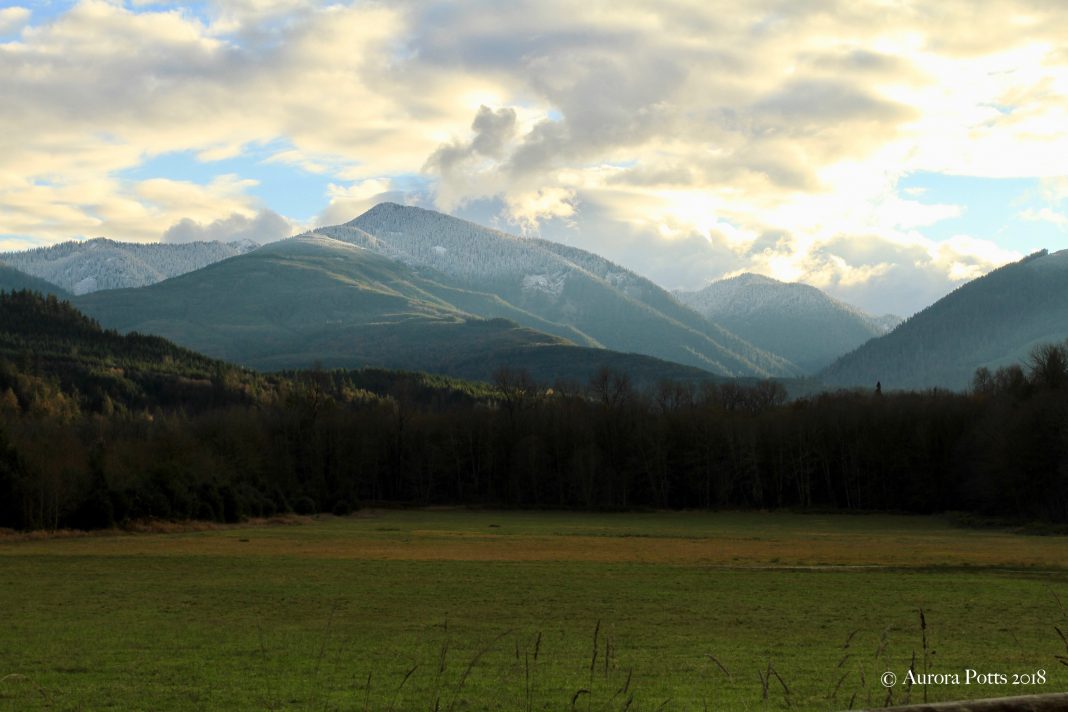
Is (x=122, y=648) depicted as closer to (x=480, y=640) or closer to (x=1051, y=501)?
(x=480, y=640)

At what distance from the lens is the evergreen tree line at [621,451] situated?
97250 mm

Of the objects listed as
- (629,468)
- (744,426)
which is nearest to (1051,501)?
(744,426)

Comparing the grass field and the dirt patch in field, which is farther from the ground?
the grass field

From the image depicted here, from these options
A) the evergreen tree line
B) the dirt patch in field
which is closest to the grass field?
the dirt patch in field

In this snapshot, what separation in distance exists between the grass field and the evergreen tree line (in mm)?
34732

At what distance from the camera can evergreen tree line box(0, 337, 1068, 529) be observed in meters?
97.2

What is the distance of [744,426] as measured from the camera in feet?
430

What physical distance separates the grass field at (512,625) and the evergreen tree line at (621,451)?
1367 inches

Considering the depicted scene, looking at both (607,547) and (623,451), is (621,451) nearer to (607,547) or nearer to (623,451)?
(623,451)

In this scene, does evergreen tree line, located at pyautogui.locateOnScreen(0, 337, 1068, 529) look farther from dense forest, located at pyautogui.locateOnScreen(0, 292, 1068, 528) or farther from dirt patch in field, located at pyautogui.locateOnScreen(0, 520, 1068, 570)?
dirt patch in field, located at pyautogui.locateOnScreen(0, 520, 1068, 570)

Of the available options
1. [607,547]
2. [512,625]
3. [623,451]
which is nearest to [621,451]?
[623,451]

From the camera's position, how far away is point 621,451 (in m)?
136

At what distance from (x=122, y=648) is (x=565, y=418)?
118916 mm

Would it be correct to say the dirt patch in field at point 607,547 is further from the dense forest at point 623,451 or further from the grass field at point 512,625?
the dense forest at point 623,451
